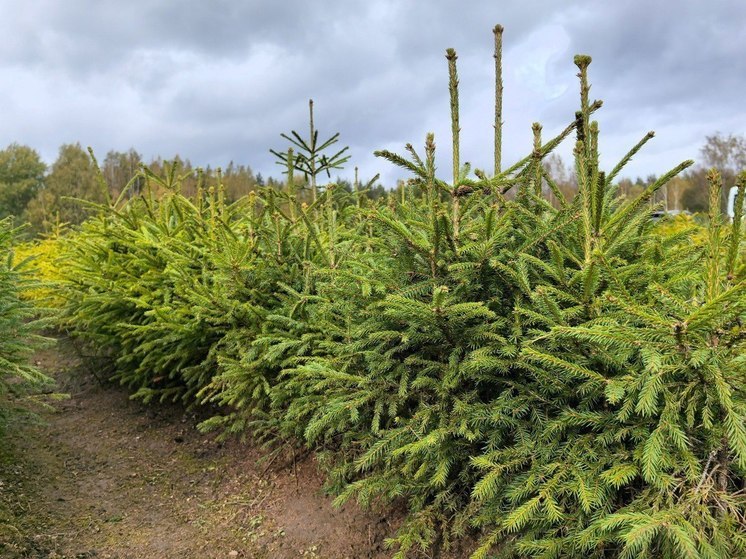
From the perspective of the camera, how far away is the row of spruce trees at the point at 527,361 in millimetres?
1691

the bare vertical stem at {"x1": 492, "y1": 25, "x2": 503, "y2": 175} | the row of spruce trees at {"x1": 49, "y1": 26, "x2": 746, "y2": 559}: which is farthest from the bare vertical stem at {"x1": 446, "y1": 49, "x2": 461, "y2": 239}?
the bare vertical stem at {"x1": 492, "y1": 25, "x2": 503, "y2": 175}

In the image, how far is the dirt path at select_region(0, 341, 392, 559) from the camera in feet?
10.2

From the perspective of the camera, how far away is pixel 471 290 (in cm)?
242

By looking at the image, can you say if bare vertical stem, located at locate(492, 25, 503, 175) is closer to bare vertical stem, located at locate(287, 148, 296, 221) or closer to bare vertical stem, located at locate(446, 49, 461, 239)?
bare vertical stem, located at locate(446, 49, 461, 239)

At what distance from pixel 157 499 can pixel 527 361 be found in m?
3.06

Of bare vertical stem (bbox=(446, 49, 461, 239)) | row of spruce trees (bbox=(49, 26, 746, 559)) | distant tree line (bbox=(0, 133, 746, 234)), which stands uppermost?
distant tree line (bbox=(0, 133, 746, 234))

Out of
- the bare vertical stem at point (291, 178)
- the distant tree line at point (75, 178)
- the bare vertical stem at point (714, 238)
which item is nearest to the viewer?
the bare vertical stem at point (714, 238)

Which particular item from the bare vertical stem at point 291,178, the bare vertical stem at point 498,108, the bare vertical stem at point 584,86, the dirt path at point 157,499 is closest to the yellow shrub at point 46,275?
the dirt path at point 157,499

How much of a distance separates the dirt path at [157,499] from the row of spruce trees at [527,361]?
42 cm

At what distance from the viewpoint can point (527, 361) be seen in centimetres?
216

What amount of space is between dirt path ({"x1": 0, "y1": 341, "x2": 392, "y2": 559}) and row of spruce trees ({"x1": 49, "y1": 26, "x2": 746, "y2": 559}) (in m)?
0.42

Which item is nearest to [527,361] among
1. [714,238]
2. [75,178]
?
[714,238]

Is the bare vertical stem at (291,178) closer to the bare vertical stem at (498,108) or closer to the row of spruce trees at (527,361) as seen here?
the row of spruce trees at (527,361)

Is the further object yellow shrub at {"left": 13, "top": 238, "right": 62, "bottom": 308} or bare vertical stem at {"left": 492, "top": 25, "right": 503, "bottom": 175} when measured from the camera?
yellow shrub at {"left": 13, "top": 238, "right": 62, "bottom": 308}
